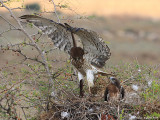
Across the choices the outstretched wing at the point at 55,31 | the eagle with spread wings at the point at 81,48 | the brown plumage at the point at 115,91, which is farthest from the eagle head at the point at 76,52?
the brown plumage at the point at 115,91

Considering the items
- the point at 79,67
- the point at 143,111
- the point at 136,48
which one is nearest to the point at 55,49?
the point at 79,67

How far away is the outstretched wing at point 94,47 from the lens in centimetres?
509

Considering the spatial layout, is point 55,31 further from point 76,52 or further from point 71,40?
point 76,52

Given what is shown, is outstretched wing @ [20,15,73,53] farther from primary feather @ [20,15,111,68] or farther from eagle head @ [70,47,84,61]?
eagle head @ [70,47,84,61]

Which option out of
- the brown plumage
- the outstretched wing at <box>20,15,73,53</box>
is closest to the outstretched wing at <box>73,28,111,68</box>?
the outstretched wing at <box>20,15,73,53</box>

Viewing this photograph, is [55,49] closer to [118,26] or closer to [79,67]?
[79,67]

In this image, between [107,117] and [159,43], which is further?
[159,43]

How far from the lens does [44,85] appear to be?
18.2 ft

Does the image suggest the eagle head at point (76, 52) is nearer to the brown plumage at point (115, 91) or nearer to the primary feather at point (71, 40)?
the primary feather at point (71, 40)

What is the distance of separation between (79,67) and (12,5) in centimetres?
166

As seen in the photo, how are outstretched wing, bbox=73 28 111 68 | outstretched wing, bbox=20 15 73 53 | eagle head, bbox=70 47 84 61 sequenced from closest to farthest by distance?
outstretched wing, bbox=73 28 111 68 → outstretched wing, bbox=20 15 73 53 → eagle head, bbox=70 47 84 61

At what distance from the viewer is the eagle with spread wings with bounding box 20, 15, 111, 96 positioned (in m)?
5.26

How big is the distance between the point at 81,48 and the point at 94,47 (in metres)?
0.25

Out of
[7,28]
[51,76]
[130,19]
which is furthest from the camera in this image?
[130,19]
